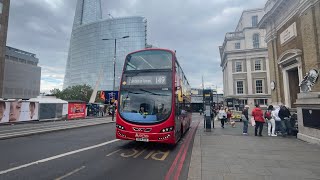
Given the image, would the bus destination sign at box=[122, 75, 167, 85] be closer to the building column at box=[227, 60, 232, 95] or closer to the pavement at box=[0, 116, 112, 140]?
the pavement at box=[0, 116, 112, 140]

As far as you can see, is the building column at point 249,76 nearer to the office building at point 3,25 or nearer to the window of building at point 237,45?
the window of building at point 237,45

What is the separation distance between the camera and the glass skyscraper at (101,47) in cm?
9100

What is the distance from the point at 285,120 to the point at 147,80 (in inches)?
349

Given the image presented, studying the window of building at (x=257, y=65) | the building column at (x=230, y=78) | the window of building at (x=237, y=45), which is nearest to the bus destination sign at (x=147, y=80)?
the building column at (x=230, y=78)

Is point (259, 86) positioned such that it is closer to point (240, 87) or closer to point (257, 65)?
point (240, 87)

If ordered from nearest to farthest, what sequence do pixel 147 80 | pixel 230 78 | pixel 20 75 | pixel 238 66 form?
pixel 147 80
pixel 238 66
pixel 230 78
pixel 20 75

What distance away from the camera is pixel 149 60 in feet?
30.9

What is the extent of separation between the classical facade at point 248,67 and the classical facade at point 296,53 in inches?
990

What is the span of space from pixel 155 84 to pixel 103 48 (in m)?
93.5

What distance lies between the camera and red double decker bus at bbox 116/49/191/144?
8328 millimetres

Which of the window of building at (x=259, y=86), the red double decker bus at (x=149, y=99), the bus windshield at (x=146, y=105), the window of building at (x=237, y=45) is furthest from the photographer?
the window of building at (x=237, y=45)

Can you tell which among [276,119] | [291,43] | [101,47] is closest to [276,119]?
[276,119]

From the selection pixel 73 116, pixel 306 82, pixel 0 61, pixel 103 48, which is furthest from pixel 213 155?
pixel 103 48

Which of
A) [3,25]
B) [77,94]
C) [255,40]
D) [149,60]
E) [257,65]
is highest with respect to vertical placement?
[3,25]
